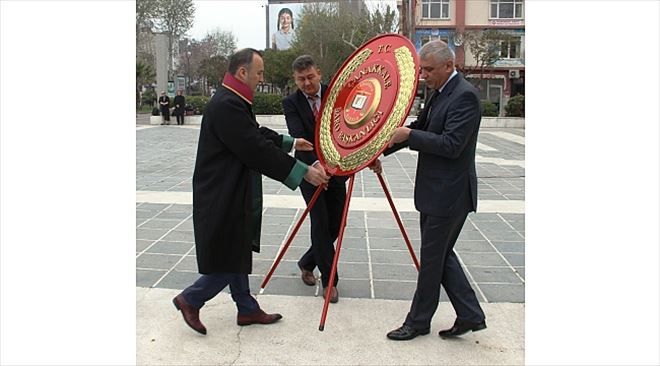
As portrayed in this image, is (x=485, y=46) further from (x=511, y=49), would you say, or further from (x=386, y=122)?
(x=386, y=122)

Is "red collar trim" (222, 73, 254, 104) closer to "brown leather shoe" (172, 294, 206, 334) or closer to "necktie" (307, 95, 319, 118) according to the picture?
"necktie" (307, 95, 319, 118)

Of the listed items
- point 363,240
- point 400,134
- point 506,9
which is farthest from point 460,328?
point 506,9

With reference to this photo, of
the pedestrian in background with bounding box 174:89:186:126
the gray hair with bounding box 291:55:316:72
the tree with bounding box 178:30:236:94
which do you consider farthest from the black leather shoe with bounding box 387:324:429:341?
the tree with bounding box 178:30:236:94

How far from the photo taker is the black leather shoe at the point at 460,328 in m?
3.37

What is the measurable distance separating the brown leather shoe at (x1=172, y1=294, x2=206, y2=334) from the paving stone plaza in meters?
0.78

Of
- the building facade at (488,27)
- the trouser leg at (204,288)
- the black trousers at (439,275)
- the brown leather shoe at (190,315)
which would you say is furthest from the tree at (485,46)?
the brown leather shoe at (190,315)

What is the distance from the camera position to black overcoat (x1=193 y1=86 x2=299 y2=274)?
3.33 metres

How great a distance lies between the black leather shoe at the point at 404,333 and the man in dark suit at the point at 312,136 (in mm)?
666

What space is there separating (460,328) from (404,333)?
1.06 feet

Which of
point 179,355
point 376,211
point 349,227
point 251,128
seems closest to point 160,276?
point 179,355

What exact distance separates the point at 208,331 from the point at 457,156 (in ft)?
5.97

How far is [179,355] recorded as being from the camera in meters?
3.26

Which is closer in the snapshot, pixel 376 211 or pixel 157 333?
pixel 157 333

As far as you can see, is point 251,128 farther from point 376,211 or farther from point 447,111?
point 376,211
